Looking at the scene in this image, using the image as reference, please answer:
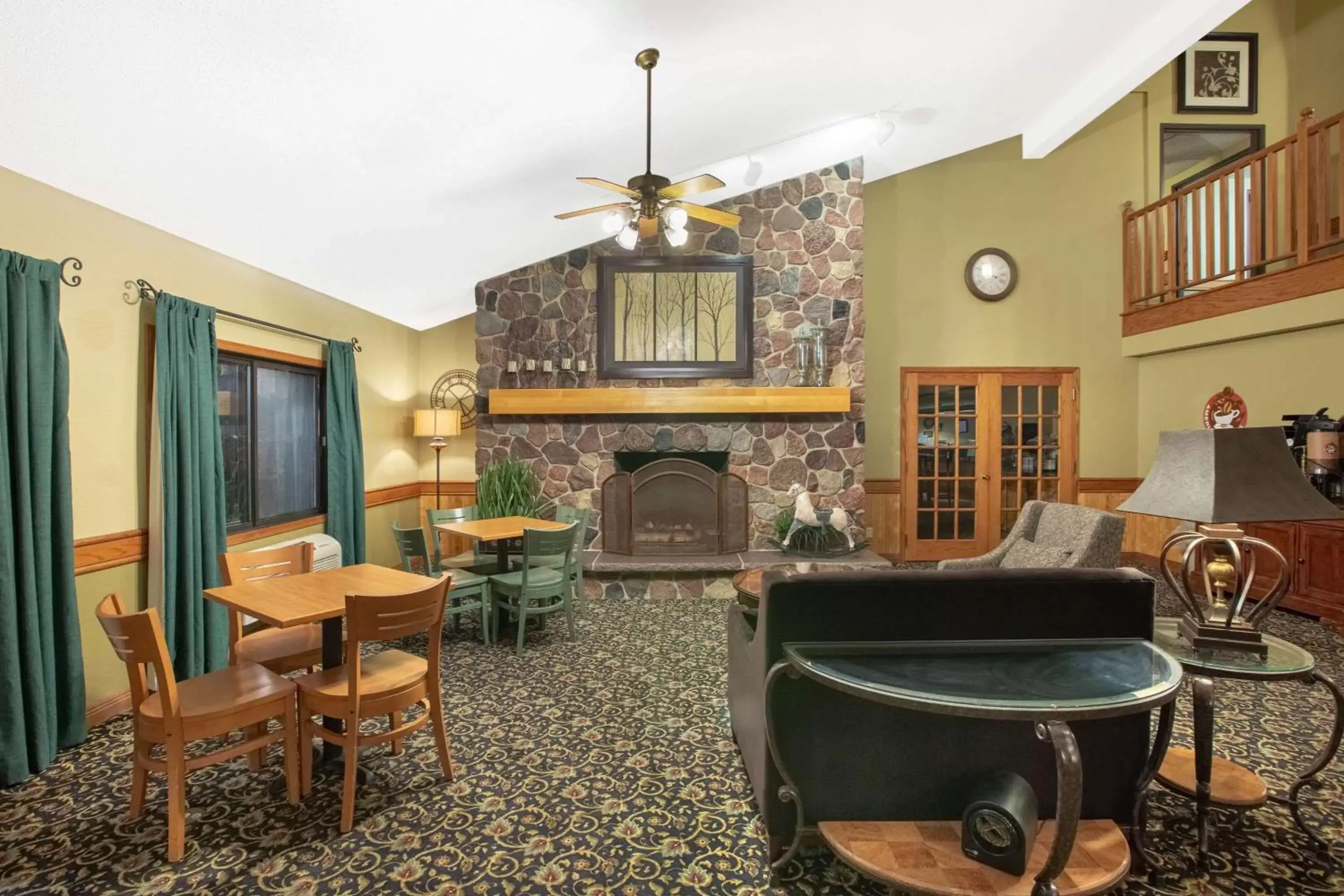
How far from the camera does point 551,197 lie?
4.44m

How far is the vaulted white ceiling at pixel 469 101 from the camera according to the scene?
2.27 meters

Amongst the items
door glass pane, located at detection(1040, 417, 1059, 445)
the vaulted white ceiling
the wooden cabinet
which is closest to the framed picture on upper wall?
the vaulted white ceiling

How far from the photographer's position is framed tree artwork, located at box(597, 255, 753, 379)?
575cm

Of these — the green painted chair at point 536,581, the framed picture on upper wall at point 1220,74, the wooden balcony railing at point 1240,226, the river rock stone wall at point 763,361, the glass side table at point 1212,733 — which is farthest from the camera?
the framed picture on upper wall at point 1220,74

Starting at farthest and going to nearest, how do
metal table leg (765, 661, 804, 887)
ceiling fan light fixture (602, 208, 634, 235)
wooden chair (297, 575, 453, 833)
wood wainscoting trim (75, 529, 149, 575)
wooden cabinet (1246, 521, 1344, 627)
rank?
wooden cabinet (1246, 521, 1344, 627) < ceiling fan light fixture (602, 208, 634, 235) < wood wainscoting trim (75, 529, 149, 575) < wooden chair (297, 575, 453, 833) < metal table leg (765, 661, 804, 887)

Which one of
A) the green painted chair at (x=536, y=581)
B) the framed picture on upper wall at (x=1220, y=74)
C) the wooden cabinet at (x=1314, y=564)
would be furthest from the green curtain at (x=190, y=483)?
the framed picture on upper wall at (x=1220, y=74)

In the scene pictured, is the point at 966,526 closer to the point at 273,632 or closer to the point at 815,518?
the point at 815,518

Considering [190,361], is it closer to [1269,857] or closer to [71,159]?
[71,159]

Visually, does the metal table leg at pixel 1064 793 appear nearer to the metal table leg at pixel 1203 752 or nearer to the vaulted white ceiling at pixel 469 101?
the metal table leg at pixel 1203 752

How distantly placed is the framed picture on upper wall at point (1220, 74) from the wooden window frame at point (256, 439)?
27.2ft

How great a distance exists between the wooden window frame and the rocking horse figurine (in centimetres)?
376

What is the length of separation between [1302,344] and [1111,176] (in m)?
2.49

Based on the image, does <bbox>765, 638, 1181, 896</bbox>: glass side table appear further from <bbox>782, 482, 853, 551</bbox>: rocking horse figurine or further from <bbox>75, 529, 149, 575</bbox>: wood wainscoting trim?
<bbox>782, 482, 853, 551</bbox>: rocking horse figurine

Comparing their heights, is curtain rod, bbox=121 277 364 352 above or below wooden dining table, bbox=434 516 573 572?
above
